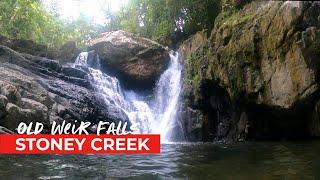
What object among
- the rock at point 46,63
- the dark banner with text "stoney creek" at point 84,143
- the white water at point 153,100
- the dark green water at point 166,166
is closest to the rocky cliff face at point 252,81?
the white water at point 153,100

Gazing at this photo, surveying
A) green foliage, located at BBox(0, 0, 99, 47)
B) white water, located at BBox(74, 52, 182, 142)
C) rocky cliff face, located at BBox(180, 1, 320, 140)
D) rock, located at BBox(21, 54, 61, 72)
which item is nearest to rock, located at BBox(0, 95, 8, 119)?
white water, located at BBox(74, 52, 182, 142)

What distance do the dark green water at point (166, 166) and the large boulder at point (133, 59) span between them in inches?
370

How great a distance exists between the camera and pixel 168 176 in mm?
5387

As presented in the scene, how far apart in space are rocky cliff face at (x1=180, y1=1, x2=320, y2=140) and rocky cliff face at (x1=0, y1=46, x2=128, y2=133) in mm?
3025

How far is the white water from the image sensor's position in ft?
46.3

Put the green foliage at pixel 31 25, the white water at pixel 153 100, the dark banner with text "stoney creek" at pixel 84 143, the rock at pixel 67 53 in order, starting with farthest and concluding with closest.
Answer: the green foliage at pixel 31 25, the rock at pixel 67 53, the white water at pixel 153 100, the dark banner with text "stoney creek" at pixel 84 143

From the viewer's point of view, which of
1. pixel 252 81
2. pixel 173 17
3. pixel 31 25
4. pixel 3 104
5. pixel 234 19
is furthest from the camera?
pixel 31 25

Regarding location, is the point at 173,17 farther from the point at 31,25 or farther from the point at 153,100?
the point at 31,25

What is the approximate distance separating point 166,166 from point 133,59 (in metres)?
11.4

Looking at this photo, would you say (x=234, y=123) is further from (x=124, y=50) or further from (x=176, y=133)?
(x=124, y=50)

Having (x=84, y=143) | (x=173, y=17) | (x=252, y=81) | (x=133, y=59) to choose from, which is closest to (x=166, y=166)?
(x=84, y=143)

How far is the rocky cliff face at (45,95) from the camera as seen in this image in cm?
1059

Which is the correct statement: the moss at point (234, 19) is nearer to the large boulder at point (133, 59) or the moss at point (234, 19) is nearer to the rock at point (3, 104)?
the large boulder at point (133, 59)

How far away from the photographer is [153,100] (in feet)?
53.0
